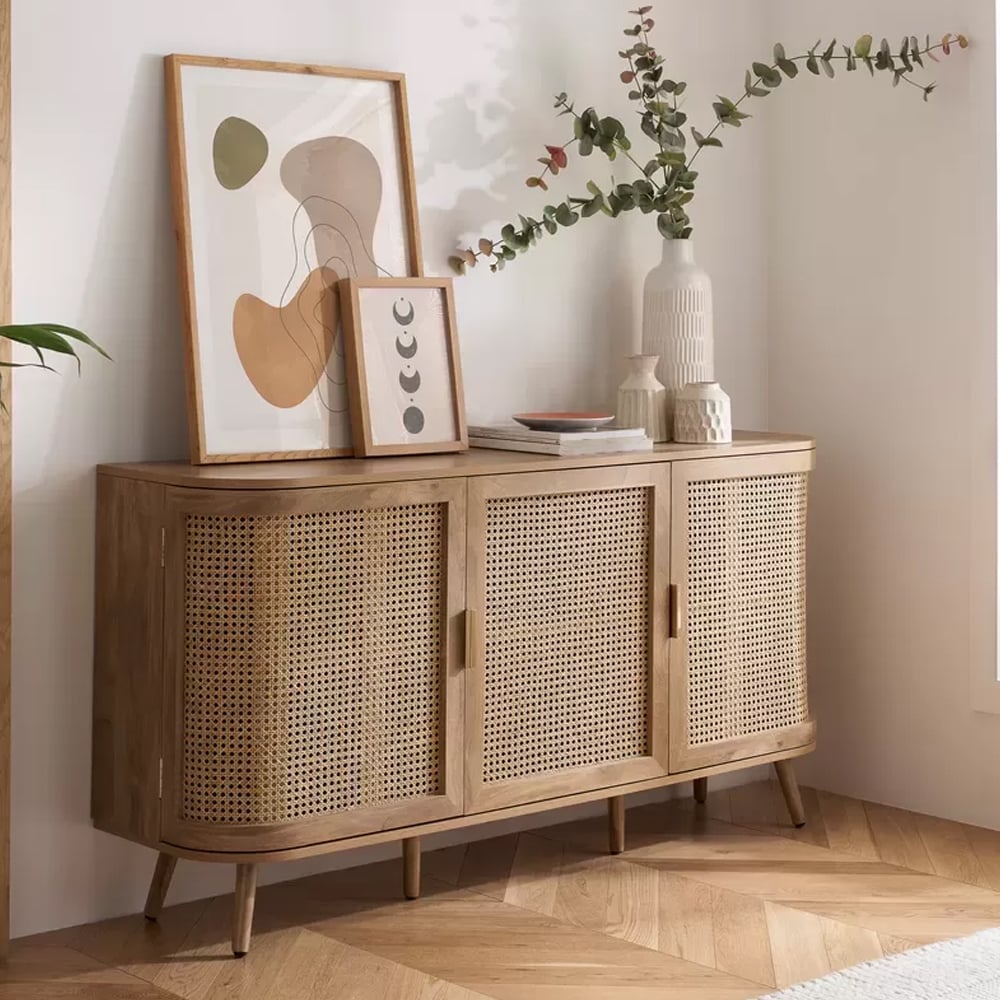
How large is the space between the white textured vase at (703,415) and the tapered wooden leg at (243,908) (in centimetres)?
127

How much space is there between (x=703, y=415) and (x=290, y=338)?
0.89 metres

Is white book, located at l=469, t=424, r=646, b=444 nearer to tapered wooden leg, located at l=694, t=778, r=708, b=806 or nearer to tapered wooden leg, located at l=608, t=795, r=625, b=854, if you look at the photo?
tapered wooden leg, located at l=608, t=795, r=625, b=854

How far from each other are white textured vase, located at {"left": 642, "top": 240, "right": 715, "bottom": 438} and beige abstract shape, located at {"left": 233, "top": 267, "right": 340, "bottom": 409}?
2.56ft

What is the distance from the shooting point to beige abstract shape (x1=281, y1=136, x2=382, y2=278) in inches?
120

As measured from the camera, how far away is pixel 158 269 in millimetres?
2922

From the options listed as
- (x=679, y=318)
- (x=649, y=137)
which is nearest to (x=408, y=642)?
(x=679, y=318)

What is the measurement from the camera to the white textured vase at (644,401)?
3.37 metres

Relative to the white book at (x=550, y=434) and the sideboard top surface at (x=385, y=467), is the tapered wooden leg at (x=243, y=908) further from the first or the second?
the white book at (x=550, y=434)

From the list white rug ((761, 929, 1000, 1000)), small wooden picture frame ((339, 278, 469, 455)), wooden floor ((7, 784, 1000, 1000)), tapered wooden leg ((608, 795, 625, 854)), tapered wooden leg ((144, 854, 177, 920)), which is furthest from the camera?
tapered wooden leg ((608, 795, 625, 854))

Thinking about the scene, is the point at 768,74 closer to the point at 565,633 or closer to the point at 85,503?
the point at 565,633

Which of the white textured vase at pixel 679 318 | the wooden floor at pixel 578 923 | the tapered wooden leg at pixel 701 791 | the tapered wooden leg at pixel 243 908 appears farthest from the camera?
the tapered wooden leg at pixel 701 791

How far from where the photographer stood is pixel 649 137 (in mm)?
3551

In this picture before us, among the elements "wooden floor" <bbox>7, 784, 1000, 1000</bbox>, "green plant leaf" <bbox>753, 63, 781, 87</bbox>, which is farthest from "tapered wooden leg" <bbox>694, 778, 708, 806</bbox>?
"green plant leaf" <bbox>753, 63, 781, 87</bbox>

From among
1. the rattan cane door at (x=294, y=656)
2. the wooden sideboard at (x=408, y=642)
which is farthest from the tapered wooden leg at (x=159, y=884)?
the rattan cane door at (x=294, y=656)
